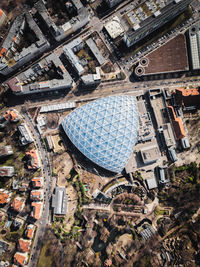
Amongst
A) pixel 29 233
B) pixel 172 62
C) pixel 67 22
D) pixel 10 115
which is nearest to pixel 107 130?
pixel 172 62

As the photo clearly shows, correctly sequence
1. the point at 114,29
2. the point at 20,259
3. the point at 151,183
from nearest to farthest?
the point at 20,259, the point at 151,183, the point at 114,29

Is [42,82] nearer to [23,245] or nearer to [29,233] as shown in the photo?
[29,233]

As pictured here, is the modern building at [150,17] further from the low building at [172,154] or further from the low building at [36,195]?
the low building at [36,195]

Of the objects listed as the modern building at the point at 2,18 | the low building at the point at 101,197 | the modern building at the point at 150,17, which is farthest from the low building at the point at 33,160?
the modern building at the point at 150,17

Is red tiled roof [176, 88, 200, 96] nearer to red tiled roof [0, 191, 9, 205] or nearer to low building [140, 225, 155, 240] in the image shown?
low building [140, 225, 155, 240]

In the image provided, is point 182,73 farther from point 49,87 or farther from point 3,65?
point 3,65
